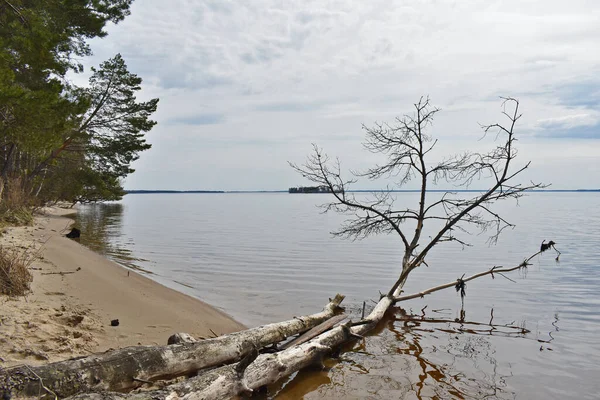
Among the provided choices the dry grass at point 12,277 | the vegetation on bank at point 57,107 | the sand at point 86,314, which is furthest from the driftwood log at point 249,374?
the vegetation on bank at point 57,107

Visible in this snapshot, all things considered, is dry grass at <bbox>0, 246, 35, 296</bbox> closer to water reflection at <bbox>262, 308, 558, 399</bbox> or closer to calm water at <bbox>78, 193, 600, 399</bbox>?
calm water at <bbox>78, 193, 600, 399</bbox>

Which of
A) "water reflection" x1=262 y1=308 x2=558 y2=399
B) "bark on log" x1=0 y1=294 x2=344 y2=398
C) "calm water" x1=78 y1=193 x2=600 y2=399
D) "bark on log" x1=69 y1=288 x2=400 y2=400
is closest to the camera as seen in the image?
"bark on log" x1=0 y1=294 x2=344 y2=398

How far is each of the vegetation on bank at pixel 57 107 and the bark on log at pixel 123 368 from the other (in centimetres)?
957

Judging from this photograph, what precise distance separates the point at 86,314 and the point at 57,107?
31.3 ft

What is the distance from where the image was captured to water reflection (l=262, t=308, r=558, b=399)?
5656mm

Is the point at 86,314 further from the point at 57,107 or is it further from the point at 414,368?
the point at 57,107

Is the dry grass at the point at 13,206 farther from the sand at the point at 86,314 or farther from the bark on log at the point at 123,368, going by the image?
the bark on log at the point at 123,368

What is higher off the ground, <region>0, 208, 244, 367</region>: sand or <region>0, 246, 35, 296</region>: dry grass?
<region>0, 246, 35, 296</region>: dry grass

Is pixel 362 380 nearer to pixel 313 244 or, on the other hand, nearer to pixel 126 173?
pixel 313 244

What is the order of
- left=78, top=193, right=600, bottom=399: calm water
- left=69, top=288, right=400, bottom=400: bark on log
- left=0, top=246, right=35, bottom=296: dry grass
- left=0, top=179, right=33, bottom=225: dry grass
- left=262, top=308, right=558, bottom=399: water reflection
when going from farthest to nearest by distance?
left=0, top=179, right=33, bottom=225: dry grass < left=0, top=246, right=35, bottom=296: dry grass < left=78, top=193, right=600, bottom=399: calm water < left=262, top=308, right=558, bottom=399: water reflection < left=69, top=288, right=400, bottom=400: bark on log

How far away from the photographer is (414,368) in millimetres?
6594

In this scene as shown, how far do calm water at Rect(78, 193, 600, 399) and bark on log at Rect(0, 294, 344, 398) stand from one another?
83 cm

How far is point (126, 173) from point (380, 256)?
21.0 metres

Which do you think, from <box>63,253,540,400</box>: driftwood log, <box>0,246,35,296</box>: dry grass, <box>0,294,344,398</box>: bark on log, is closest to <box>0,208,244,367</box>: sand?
<box>0,246,35,296</box>: dry grass
